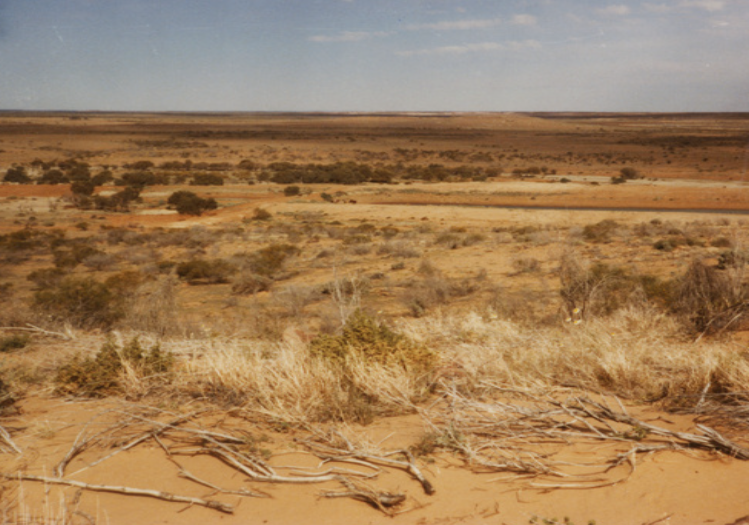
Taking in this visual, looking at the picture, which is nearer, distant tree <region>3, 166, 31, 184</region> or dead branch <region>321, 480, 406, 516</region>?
dead branch <region>321, 480, 406, 516</region>

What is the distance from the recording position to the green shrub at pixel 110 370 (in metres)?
5.19

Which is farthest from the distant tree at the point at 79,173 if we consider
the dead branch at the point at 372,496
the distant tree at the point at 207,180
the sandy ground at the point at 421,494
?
the dead branch at the point at 372,496

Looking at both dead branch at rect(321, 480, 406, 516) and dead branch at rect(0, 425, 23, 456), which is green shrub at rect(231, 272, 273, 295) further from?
dead branch at rect(321, 480, 406, 516)

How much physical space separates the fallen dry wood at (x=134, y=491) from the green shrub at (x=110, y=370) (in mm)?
1475

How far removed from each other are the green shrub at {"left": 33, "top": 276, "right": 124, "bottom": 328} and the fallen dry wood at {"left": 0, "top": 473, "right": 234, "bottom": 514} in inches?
236

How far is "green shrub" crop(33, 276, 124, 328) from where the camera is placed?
9.34 metres

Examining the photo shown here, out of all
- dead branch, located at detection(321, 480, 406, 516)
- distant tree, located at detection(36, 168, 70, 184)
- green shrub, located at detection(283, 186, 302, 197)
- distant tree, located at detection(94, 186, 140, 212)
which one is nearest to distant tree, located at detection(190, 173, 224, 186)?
green shrub, located at detection(283, 186, 302, 197)

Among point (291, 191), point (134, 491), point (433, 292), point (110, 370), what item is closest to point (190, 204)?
point (291, 191)

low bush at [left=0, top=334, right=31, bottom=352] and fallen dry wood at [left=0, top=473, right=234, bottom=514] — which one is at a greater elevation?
fallen dry wood at [left=0, top=473, right=234, bottom=514]

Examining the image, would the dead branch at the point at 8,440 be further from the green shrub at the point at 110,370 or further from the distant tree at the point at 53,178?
the distant tree at the point at 53,178

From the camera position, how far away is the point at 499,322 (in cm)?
746

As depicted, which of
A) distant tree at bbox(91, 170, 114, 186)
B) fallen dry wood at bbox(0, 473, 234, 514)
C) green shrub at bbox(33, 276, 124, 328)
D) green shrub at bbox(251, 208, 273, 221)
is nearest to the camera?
fallen dry wood at bbox(0, 473, 234, 514)

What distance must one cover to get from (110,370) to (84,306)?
16.9ft

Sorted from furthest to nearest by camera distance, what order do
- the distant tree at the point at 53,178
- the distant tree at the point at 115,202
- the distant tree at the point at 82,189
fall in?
the distant tree at the point at 53,178 → the distant tree at the point at 82,189 → the distant tree at the point at 115,202
